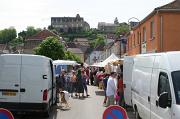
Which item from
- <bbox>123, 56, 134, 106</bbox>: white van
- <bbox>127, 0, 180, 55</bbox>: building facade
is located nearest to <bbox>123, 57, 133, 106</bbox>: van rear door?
<bbox>123, 56, 134, 106</bbox>: white van

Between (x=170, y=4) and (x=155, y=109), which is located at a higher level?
(x=170, y=4)

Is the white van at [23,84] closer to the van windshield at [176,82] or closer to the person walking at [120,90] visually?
the person walking at [120,90]

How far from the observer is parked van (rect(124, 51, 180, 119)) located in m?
9.45

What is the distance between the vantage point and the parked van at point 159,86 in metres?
9.45

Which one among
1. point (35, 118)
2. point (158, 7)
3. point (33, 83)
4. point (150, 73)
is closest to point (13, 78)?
point (33, 83)

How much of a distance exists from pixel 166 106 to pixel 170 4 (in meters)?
25.4

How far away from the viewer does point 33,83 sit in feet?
54.6

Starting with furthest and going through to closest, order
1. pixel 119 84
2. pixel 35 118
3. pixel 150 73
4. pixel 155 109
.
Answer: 1. pixel 119 84
2. pixel 35 118
3. pixel 150 73
4. pixel 155 109

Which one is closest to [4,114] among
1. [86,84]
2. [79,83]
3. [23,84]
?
[23,84]

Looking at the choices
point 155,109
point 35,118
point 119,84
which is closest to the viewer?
→ point 155,109

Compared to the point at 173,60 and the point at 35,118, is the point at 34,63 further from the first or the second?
the point at 173,60

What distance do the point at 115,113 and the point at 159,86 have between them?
1.52 m

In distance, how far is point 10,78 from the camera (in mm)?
16750

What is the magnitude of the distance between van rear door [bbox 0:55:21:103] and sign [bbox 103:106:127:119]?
746 cm
